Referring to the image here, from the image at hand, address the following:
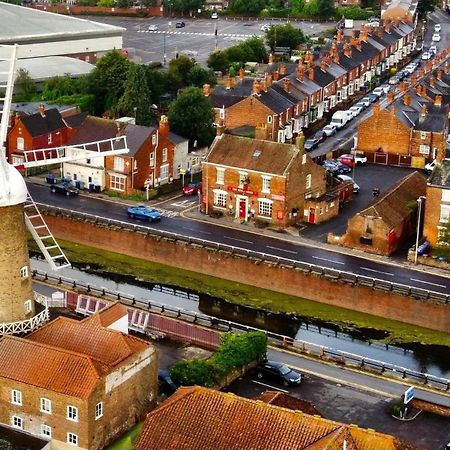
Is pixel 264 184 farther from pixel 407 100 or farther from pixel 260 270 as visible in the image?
pixel 407 100

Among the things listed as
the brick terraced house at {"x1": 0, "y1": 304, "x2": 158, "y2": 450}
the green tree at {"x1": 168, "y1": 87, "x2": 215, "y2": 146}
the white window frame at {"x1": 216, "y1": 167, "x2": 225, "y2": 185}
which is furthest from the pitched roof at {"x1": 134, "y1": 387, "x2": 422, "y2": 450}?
the green tree at {"x1": 168, "y1": 87, "x2": 215, "y2": 146}

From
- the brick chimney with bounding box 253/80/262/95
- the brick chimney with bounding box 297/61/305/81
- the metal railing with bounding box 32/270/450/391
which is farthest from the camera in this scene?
the brick chimney with bounding box 297/61/305/81

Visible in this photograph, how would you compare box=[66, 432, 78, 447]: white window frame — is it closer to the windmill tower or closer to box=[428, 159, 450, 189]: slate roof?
the windmill tower

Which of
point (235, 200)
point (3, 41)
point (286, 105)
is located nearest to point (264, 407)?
point (235, 200)

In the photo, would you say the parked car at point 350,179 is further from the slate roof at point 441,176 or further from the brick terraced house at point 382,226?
the slate roof at point 441,176

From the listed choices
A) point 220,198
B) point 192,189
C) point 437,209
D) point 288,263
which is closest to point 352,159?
point 192,189

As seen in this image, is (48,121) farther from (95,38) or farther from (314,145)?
(95,38)
